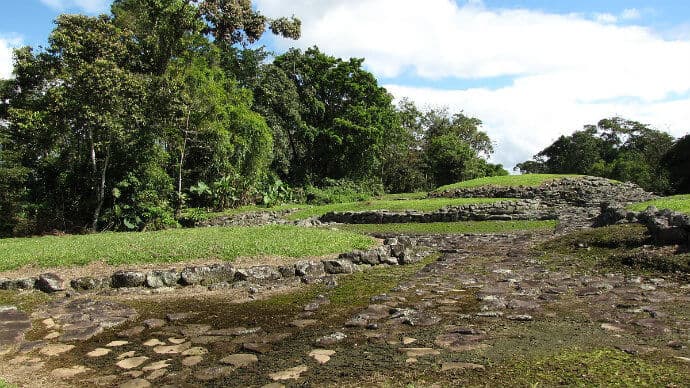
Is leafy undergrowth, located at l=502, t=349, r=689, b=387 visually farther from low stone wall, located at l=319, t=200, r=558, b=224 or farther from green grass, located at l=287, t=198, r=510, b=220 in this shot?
green grass, located at l=287, t=198, r=510, b=220

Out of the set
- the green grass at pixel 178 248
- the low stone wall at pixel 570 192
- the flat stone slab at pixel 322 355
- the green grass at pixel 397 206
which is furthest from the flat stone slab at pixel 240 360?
the low stone wall at pixel 570 192

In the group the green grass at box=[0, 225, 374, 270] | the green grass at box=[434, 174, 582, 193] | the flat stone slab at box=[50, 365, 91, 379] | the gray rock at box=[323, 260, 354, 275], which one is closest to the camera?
the flat stone slab at box=[50, 365, 91, 379]

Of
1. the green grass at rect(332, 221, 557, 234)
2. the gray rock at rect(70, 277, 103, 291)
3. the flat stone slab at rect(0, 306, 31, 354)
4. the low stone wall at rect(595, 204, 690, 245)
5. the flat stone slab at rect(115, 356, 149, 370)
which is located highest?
the low stone wall at rect(595, 204, 690, 245)

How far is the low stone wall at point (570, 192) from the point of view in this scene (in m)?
26.0

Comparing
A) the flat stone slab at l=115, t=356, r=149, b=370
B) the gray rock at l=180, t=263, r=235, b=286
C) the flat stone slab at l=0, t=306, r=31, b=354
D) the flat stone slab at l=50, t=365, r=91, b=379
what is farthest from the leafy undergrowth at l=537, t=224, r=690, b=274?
the flat stone slab at l=0, t=306, r=31, b=354

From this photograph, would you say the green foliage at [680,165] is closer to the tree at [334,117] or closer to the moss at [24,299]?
the tree at [334,117]

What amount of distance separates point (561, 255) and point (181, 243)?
361 inches

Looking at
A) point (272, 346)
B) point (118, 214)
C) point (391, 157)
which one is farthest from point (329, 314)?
point (391, 157)

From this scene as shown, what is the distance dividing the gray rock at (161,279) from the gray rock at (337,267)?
303 cm

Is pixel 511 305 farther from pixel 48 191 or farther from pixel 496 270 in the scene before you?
pixel 48 191

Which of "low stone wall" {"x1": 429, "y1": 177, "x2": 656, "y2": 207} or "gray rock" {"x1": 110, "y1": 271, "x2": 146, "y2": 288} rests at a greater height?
"low stone wall" {"x1": 429, "y1": 177, "x2": 656, "y2": 207}

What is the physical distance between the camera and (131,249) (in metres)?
10.4

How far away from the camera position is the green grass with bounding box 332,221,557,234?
17.8 meters

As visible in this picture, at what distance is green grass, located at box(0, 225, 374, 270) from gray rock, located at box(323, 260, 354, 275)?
33.4 inches
